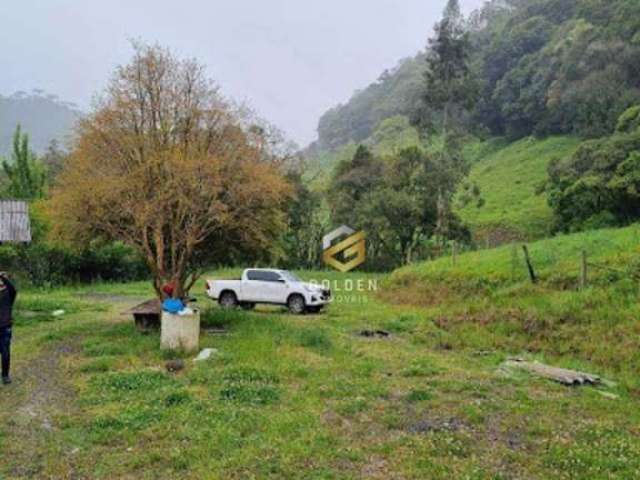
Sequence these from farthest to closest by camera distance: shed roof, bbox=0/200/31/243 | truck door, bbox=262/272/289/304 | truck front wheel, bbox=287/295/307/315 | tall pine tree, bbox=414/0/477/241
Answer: tall pine tree, bbox=414/0/477/241
truck door, bbox=262/272/289/304
truck front wheel, bbox=287/295/307/315
shed roof, bbox=0/200/31/243

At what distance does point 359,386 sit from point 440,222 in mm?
27319

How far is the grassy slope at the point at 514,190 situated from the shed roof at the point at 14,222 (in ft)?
104

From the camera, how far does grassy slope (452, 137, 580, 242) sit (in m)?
42.7

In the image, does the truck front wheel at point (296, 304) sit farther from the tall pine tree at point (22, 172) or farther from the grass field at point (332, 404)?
the tall pine tree at point (22, 172)

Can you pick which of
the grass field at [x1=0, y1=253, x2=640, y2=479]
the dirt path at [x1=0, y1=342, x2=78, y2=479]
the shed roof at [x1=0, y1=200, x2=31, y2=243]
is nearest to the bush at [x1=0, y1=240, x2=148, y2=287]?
the shed roof at [x1=0, y1=200, x2=31, y2=243]

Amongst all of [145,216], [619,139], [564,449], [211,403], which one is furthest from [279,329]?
[619,139]

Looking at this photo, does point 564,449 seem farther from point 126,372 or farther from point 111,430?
point 126,372

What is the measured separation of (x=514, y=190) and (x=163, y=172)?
42.4 m

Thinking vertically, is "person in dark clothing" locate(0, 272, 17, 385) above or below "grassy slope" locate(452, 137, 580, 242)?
below

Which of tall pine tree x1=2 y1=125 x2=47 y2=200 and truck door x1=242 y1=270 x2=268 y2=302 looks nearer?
truck door x1=242 y1=270 x2=268 y2=302

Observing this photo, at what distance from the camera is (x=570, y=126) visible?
57.5 meters

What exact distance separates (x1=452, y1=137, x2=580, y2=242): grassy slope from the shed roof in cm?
3163

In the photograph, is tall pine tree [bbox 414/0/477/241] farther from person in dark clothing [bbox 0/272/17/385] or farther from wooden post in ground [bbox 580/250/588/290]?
person in dark clothing [bbox 0/272/17/385]

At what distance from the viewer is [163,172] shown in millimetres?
14773
